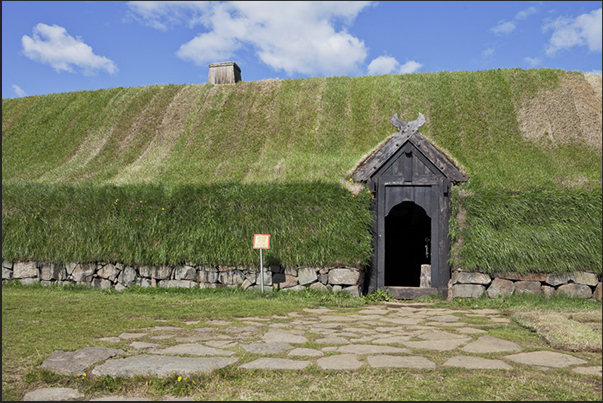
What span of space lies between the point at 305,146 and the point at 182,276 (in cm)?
879

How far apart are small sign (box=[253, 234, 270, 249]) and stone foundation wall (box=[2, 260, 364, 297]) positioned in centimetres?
93

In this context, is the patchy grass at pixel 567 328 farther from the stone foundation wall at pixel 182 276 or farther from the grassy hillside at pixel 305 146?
the stone foundation wall at pixel 182 276

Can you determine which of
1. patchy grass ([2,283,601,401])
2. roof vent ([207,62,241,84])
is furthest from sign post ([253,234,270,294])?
roof vent ([207,62,241,84])

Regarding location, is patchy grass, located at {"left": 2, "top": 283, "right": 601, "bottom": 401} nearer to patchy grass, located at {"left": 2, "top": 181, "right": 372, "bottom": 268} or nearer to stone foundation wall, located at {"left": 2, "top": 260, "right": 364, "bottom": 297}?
stone foundation wall, located at {"left": 2, "top": 260, "right": 364, "bottom": 297}

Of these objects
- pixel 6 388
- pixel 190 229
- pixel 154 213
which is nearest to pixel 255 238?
pixel 190 229

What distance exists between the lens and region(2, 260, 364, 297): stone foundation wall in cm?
1080

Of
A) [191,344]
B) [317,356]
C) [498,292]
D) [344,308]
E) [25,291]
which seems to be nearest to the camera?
[317,356]

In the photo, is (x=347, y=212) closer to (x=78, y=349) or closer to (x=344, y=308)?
(x=344, y=308)

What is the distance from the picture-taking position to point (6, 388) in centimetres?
405

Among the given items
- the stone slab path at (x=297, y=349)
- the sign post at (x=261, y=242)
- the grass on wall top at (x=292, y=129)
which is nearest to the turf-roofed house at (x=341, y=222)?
the grass on wall top at (x=292, y=129)

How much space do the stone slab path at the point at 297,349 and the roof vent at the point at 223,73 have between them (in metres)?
20.2

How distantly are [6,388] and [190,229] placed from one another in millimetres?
7423

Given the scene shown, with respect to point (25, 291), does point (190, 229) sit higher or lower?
higher

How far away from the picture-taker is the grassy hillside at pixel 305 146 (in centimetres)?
1075
